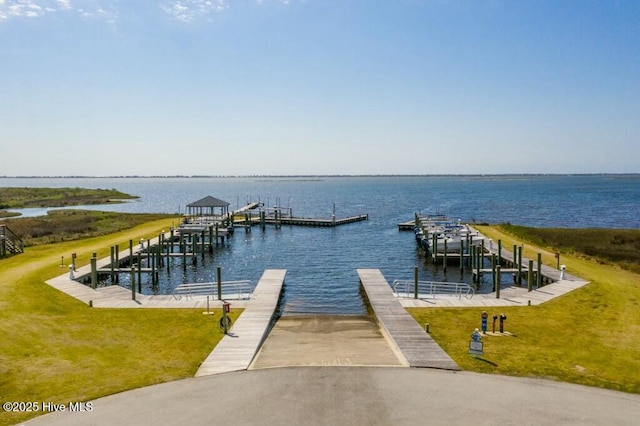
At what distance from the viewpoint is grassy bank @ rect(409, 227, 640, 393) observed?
16.5 metres

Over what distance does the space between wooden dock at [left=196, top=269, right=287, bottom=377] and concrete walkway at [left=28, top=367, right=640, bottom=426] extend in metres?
1.01

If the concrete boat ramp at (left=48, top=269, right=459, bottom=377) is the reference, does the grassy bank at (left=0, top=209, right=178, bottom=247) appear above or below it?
above

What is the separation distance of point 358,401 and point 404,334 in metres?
7.29

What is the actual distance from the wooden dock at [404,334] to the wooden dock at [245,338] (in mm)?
5567

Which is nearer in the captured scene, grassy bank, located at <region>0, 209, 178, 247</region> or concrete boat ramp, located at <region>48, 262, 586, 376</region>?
concrete boat ramp, located at <region>48, 262, 586, 376</region>

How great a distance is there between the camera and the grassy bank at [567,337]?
16531 mm

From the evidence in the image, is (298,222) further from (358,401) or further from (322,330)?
(358,401)

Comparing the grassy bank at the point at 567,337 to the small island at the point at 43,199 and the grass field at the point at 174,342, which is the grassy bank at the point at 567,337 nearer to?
the grass field at the point at 174,342

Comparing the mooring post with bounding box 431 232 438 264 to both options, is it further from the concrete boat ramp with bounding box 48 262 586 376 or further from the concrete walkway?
the concrete walkway

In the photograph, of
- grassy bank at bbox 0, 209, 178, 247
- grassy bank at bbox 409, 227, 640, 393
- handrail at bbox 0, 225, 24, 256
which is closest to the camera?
grassy bank at bbox 409, 227, 640, 393

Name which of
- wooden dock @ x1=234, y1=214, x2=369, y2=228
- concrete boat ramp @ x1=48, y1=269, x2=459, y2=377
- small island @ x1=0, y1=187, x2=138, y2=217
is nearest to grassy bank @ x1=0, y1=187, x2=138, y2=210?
small island @ x1=0, y1=187, x2=138, y2=217

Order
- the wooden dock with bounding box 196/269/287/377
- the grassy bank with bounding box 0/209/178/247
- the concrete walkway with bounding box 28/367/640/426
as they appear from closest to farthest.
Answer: the concrete walkway with bounding box 28/367/640/426 → the wooden dock with bounding box 196/269/287/377 → the grassy bank with bounding box 0/209/178/247

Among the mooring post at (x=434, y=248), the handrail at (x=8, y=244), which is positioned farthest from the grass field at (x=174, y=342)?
the mooring post at (x=434, y=248)

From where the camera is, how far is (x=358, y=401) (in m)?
13.8
